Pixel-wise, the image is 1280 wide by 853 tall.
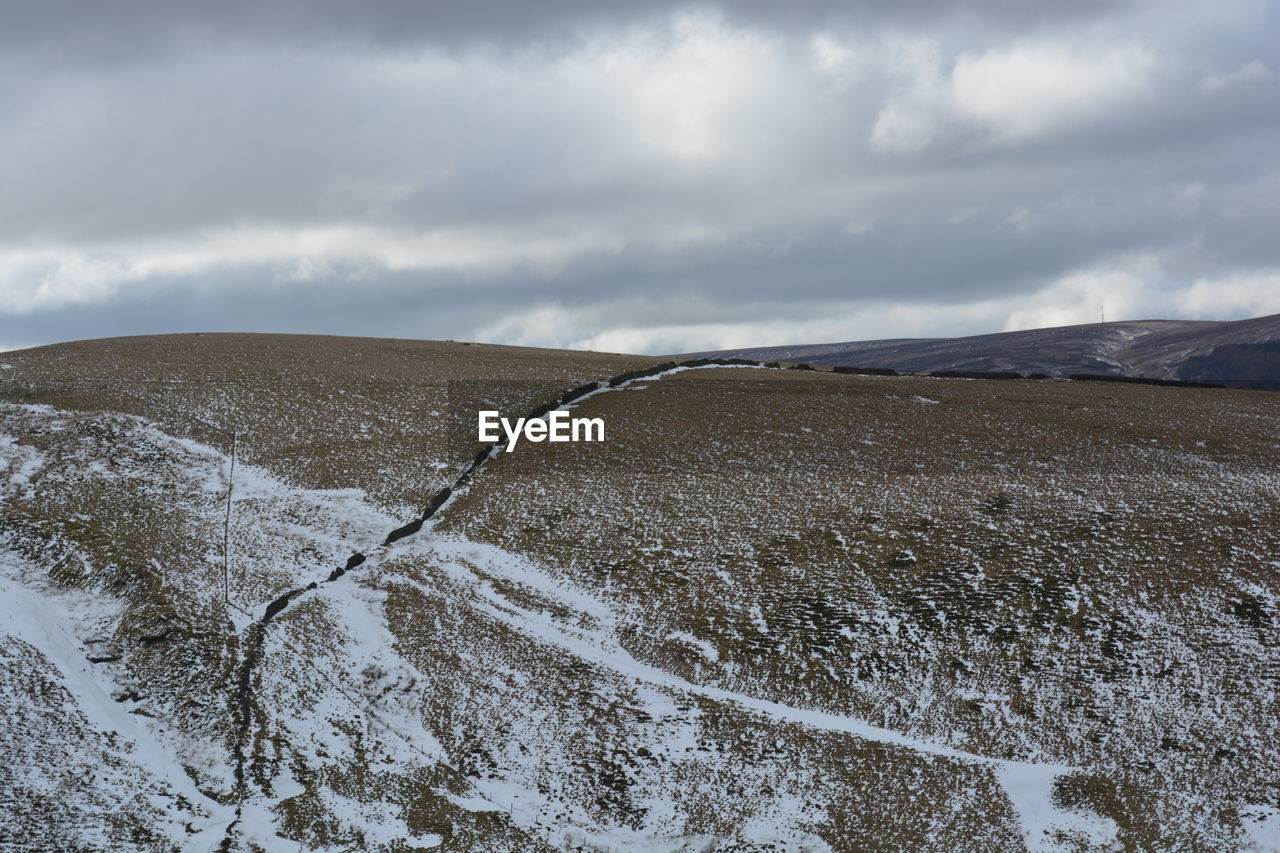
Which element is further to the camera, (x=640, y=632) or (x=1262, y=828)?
(x=640, y=632)

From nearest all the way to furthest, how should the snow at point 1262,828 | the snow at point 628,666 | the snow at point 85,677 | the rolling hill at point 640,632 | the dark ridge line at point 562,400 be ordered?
1. the snow at point 1262,828
2. the snow at point 85,677
3. the snow at point 628,666
4. the rolling hill at point 640,632
5. the dark ridge line at point 562,400

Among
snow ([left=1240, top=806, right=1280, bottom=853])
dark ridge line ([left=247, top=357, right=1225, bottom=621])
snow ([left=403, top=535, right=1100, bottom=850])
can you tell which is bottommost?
snow ([left=1240, top=806, right=1280, bottom=853])

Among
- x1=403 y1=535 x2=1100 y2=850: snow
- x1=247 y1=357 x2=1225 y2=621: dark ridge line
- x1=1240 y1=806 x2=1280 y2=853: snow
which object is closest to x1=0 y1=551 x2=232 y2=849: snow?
x1=247 y1=357 x2=1225 y2=621: dark ridge line

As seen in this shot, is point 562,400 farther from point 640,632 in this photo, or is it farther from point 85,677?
point 85,677

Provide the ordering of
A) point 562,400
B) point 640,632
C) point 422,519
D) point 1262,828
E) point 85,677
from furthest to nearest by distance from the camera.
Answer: point 562,400 → point 422,519 → point 640,632 → point 85,677 → point 1262,828

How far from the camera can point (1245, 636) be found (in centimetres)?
2723

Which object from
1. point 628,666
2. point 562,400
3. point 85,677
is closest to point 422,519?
point 628,666

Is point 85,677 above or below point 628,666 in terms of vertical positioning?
above

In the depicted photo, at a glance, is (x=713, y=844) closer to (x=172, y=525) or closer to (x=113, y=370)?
(x=172, y=525)

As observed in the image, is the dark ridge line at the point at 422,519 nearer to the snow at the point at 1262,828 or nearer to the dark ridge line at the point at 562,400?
the dark ridge line at the point at 562,400

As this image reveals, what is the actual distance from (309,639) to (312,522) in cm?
870

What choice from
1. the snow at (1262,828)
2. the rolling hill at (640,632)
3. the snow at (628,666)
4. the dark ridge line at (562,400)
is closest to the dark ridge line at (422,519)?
the dark ridge line at (562,400)

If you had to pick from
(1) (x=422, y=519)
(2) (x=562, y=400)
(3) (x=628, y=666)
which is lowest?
(3) (x=628, y=666)

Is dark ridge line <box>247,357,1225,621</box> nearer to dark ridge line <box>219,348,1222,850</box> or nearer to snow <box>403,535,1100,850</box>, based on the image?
dark ridge line <box>219,348,1222,850</box>
